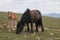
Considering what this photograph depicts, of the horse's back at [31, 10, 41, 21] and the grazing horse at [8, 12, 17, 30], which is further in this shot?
the grazing horse at [8, 12, 17, 30]

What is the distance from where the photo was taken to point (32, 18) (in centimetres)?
2192

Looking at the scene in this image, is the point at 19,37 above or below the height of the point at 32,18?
below

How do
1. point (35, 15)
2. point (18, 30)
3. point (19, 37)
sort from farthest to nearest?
point (35, 15) < point (18, 30) < point (19, 37)

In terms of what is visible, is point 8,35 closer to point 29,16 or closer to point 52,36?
point 29,16

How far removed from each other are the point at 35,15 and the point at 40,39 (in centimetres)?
373

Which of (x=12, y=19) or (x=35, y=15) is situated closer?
(x=35, y=15)

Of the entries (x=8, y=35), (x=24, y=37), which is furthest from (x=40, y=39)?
(x=8, y=35)

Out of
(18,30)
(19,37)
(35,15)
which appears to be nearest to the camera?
(19,37)

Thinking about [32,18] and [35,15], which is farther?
[35,15]

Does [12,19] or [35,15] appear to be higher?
[35,15]

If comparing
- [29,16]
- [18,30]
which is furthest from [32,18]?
[18,30]

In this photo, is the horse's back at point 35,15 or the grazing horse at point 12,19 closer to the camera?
the horse's back at point 35,15

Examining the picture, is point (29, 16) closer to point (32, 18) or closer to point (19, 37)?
point (32, 18)

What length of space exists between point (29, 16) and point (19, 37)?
261cm
